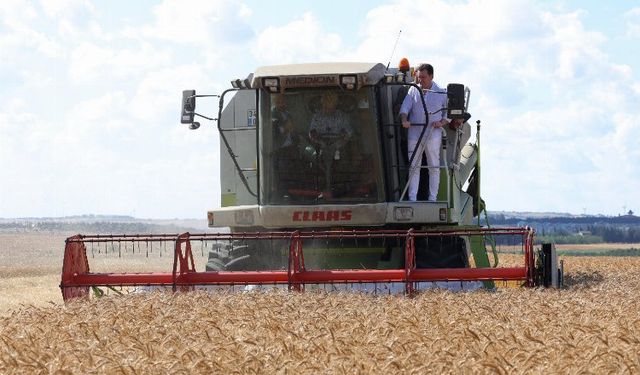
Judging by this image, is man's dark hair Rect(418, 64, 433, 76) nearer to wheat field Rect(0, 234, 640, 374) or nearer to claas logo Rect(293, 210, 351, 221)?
claas logo Rect(293, 210, 351, 221)

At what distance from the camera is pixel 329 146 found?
10836 mm

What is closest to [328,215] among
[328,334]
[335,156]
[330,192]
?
[330,192]

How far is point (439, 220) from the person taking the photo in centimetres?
1080

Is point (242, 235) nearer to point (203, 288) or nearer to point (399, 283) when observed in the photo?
point (203, 288)

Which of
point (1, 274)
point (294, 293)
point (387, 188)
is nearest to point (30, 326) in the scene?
point (294, 293)

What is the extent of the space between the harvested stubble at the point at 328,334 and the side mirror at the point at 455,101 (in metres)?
1.96

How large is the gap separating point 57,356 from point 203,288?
4476 millimetres

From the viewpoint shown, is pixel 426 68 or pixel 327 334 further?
pixel 426 68

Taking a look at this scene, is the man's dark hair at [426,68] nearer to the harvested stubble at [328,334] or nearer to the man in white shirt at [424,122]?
the man in white shirt at [424,122]

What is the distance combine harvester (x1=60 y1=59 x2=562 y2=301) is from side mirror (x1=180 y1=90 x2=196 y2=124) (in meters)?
0.01

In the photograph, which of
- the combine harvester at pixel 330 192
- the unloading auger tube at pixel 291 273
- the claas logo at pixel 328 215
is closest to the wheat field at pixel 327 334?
the unloading auger tube at pixel 291 273

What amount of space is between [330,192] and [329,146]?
42 centimetres

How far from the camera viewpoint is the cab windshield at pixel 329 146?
10.8 metres

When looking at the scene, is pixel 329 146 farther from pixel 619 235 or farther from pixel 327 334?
pixel 619 235
